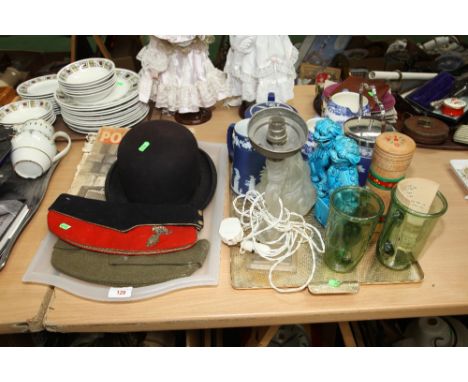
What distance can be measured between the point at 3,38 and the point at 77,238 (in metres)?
1.64

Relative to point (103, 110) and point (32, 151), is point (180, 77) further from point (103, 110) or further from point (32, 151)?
point (32, 151)

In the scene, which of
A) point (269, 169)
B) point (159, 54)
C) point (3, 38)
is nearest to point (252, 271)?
point (269, 169)

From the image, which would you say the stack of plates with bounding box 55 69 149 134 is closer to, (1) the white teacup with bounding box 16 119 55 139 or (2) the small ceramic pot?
(1) the white teacup with bounding box 16 119 55 139

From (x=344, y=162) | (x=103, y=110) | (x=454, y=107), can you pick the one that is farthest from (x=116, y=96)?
(x=454, y=107)

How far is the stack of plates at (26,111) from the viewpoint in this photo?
974 millimetres

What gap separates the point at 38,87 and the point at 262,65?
2.30 ft

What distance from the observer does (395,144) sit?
62cm

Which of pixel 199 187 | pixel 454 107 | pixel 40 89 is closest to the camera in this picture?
pixel 199 187

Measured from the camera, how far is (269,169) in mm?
671

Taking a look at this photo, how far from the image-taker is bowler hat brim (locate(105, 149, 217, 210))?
30.5 inches

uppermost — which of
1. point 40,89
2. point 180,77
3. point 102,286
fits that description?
point 180,77

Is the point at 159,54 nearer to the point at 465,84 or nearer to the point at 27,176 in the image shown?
the point at 27,176

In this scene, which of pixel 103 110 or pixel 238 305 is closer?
pixel 238 305

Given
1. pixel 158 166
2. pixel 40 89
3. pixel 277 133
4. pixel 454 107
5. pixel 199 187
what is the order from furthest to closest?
pixel 40 89 < pixel 454 107 < pixel 199 187 < pixel 158 166 < pixel 277 133
